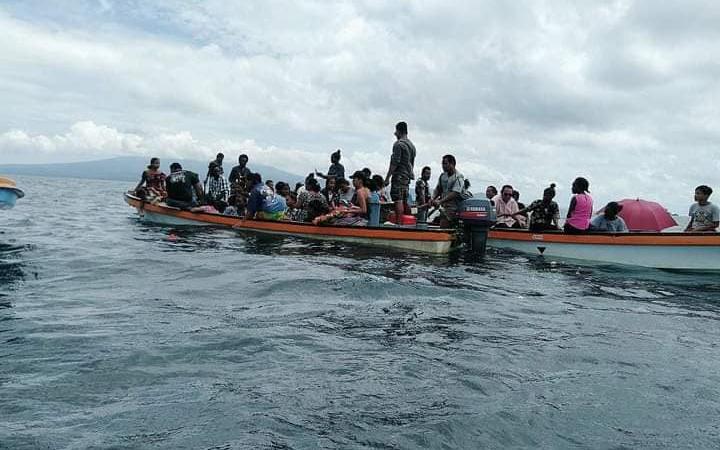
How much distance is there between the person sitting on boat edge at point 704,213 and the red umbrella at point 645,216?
1307mm

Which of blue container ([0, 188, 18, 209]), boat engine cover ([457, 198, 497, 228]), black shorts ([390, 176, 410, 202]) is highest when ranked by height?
black shorts ([390, 176, 410, 202])

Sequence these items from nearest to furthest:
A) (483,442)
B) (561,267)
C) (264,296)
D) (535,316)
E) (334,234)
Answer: (483,442)
(535,316)
(264,296)
(561,267)
(334,234)

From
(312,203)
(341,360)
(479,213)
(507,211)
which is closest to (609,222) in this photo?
(507,211)

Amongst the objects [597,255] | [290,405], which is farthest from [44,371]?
[597,255]

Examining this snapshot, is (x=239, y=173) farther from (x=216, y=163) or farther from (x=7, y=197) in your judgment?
(x=7, y=197)

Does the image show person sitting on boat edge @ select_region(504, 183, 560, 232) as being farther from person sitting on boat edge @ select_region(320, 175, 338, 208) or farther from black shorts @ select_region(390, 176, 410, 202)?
person sitting on boat edge @ select_region(320, 175, 338, 208)

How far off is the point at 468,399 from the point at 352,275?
4.99 metres

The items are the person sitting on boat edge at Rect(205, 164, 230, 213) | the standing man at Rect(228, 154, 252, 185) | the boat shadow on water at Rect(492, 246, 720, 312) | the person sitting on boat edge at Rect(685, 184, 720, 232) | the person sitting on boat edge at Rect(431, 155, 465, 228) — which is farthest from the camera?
the standing man at Rect(228, 154, 252, 185)

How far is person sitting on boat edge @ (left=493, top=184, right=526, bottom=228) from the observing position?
46.5 feet

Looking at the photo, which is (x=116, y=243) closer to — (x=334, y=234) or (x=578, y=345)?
(x=334, y=234)

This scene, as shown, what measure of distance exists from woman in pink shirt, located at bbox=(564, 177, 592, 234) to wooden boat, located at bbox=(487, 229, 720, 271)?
0.25 meters

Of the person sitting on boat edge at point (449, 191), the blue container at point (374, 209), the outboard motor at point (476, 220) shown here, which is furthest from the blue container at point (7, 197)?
the outboard motor at point (476, 220)

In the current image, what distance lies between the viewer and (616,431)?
145 inches

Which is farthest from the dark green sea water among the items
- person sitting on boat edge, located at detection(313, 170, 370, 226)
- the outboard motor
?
person sitting on boat edge, located at detection(313, 170, 370, 226)
